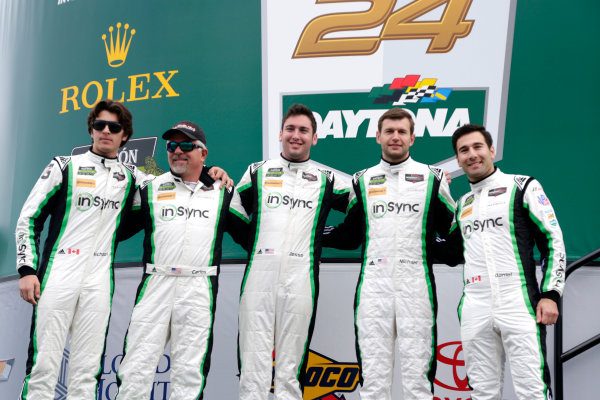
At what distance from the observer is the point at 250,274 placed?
3383 mm

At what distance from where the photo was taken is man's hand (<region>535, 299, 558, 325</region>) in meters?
2.90

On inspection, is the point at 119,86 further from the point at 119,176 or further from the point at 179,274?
the point at 179,274

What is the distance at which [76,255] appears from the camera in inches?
127

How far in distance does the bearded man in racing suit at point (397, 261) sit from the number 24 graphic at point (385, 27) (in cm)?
123

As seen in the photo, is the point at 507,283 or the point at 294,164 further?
the point at 294,164

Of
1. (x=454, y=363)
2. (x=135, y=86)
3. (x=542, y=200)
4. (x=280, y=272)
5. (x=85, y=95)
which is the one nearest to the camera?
(x=542, y=200)

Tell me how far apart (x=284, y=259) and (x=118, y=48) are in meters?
2.98

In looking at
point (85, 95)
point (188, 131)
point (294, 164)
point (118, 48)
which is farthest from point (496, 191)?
point (85, 95)

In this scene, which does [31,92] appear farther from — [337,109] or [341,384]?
[341,384]

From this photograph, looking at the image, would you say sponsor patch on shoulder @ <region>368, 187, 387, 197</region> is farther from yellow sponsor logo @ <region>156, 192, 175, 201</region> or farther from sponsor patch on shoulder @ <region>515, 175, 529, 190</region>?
yellow sponsor logo @ <region>156, 192, 175, 201</region>

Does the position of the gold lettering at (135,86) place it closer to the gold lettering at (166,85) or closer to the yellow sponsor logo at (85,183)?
the gold lettering at (166,85)

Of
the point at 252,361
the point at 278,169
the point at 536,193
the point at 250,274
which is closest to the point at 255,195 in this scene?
the point at 278,169

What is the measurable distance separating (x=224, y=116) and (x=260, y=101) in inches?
13.8

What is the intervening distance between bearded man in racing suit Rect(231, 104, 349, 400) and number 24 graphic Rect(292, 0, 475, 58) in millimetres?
1225
